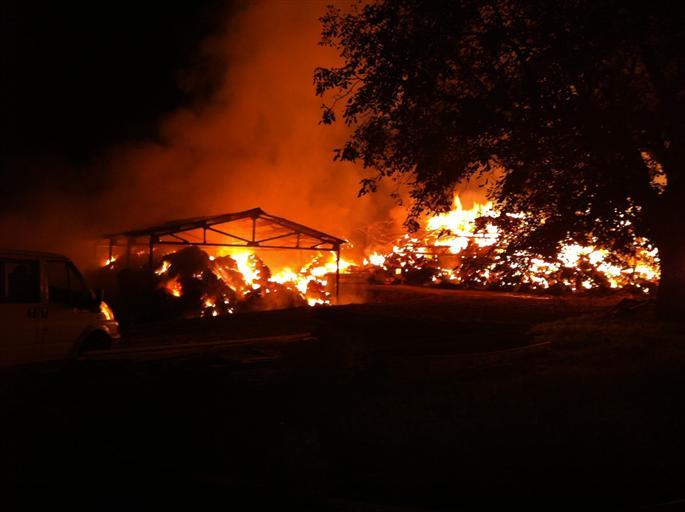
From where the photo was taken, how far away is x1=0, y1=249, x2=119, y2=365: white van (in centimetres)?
798

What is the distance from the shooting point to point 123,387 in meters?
7.50

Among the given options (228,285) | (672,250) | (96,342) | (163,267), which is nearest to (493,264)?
(672,250)

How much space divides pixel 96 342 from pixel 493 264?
32.1 feet

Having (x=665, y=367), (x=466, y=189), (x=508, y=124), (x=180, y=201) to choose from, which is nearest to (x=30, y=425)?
(x=665, y=367)

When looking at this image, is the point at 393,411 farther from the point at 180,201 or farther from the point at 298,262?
the point at 180,201

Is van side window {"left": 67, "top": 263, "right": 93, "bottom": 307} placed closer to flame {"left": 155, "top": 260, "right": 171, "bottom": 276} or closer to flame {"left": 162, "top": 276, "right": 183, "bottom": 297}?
flame {"left": 162, "top": 276, "right": 183, "bottom": 297}

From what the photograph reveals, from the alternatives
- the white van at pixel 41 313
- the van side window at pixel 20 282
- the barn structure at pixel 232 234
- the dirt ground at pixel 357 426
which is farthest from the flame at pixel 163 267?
the van side window at pixel 20 282

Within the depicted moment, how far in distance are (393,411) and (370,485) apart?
1649 millimetres

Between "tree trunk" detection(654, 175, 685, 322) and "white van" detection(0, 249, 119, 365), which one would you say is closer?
Answer: "white van" detection(0, 249, 119, 365)

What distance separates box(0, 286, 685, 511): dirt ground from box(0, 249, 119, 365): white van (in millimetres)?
378

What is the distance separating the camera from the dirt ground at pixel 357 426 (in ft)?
16.1

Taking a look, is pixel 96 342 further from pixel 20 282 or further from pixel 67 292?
pixel 20 282

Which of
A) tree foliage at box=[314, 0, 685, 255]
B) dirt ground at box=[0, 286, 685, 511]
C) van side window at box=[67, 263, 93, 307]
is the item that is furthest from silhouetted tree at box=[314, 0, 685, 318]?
van side window at box=[67, 263, 93, 307]

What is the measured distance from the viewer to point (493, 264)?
16.1 m
